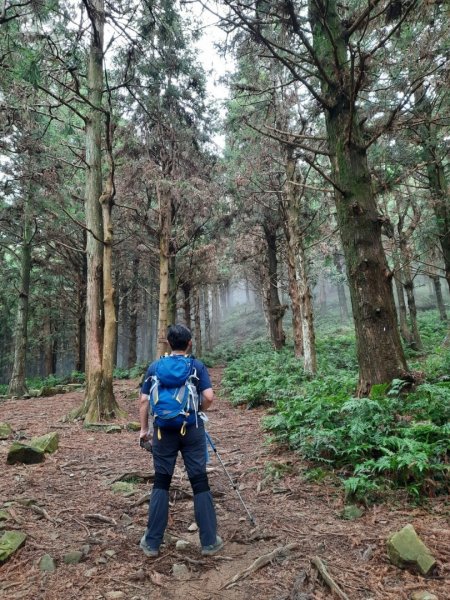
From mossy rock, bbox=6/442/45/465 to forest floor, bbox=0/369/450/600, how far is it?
0.11 metres

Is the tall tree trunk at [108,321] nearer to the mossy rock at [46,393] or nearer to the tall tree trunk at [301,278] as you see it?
the tall tree trunk at [301,278]

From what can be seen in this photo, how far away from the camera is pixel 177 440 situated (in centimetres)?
331

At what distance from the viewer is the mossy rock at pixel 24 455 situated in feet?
17.1

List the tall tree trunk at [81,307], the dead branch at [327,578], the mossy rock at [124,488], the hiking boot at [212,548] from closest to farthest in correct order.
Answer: the dead branch at [327,578]
the hiking boot at [212,548]
the mossy rock at [124,488]
the tall tree trunk at [81,307]

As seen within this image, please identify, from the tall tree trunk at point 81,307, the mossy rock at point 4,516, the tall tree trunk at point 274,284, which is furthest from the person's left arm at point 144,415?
the tall tree trunk at point 81,307

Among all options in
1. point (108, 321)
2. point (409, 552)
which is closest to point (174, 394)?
point (409, 552)

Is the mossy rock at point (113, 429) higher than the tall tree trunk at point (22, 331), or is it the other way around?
the tall tree trunk at point (22, 331)

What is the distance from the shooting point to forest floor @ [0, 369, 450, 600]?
2.59 m

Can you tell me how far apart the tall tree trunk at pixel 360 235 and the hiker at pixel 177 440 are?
3033 mm

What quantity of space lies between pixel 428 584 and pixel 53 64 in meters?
9.95

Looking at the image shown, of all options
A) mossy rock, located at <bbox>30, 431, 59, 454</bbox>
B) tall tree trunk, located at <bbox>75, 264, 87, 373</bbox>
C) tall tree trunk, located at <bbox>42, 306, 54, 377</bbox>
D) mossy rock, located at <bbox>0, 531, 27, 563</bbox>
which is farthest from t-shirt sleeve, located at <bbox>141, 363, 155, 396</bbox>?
tall tree trunk, located at <bbox>42, 306, 54, 377</bbox>

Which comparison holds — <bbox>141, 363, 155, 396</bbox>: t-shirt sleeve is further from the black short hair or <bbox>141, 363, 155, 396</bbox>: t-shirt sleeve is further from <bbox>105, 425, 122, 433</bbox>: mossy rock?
<bbox>105, 425, 122, 433</bbox>: mossy rock

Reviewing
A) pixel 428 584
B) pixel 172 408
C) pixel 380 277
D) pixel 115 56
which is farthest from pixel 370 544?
pixel 115 56

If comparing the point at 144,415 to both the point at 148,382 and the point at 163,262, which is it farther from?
the point at 163,262
